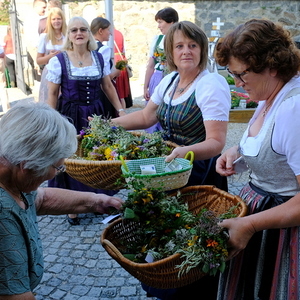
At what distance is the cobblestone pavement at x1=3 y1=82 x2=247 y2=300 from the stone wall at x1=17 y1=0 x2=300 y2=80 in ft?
26.0

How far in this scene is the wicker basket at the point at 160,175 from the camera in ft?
6.22

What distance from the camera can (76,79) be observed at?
3.97 meters

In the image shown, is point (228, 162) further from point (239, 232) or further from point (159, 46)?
point (159, 46)

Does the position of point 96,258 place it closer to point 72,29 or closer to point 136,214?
point 136,214

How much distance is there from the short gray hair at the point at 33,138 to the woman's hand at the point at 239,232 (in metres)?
0.74

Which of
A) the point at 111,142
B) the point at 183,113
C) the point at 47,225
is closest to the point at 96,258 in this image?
the point at 47,225

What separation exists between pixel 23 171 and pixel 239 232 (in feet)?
2.91

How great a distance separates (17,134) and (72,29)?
9.86ft

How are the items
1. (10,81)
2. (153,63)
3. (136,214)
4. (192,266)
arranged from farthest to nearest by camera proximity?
1. (10,81)
2. (153,63)
3. (136,214)
4. (192,266)

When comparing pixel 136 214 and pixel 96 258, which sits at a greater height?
pixel 136 214

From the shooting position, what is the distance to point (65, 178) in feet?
13.8

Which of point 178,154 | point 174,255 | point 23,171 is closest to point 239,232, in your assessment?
point 174,255

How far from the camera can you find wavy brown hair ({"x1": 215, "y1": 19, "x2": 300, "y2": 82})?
1674 mm

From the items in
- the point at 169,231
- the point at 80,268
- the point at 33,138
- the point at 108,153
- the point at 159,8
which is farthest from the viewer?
the point at 159,8
